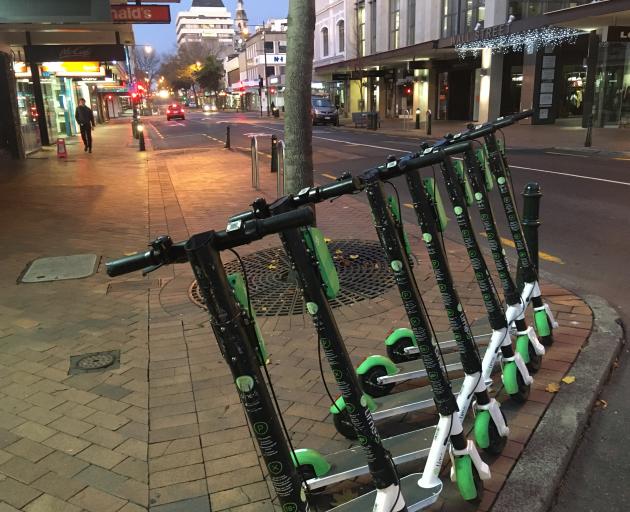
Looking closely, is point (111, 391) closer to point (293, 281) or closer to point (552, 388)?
point (293, 281)

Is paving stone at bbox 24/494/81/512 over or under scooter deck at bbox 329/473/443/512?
under

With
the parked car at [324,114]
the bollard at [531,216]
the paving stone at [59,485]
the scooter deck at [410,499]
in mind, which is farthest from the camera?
the parked car at [324,114]

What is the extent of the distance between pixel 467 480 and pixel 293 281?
317 cm

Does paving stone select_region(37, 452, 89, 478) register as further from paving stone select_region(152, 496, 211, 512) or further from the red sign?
the red sign

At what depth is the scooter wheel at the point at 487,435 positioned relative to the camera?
276 cm

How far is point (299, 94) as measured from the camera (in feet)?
17.4

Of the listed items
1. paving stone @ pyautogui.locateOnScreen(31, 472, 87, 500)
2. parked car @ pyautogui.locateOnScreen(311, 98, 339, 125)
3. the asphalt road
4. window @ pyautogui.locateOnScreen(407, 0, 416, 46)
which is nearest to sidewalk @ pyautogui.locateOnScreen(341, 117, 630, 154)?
the asphalt road

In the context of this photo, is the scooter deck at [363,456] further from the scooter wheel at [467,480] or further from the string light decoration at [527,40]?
the string light decoration at [527,40]

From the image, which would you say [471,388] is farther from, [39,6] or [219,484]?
[39,6]

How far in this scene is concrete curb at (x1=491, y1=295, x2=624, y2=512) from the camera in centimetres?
255

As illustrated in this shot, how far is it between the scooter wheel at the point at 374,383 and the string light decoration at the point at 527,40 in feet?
80.4

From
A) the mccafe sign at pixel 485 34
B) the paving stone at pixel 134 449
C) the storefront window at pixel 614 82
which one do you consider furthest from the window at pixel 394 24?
the paving stone at pixel 134 449

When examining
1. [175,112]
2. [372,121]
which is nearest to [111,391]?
[372,121]

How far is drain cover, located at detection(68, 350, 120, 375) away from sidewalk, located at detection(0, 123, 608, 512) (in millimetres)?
59
